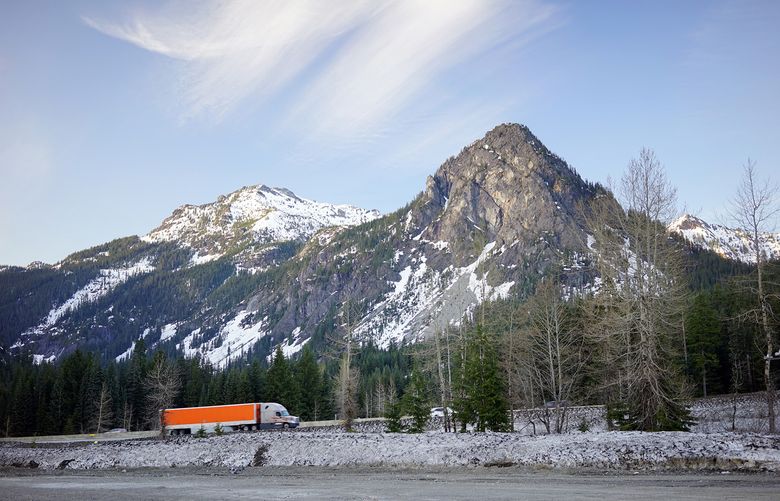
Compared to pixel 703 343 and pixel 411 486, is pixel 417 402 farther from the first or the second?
pixel 703 343

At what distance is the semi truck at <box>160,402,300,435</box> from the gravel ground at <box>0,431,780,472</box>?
16.1 meters

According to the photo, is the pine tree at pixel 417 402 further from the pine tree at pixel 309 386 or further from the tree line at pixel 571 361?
the pine tree at pixel 309 386

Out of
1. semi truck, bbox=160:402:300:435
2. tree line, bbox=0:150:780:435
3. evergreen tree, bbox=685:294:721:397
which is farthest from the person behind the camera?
evergreen tree, bbox=685:294:721:397

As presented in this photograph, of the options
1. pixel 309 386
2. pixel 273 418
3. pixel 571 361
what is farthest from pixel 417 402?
pixel 309 386

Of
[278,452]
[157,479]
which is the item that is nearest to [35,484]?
[157,479]

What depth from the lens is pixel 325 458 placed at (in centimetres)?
2484

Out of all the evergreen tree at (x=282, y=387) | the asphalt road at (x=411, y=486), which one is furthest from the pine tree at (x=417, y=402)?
the evergreen tree at (x=282, y=387)

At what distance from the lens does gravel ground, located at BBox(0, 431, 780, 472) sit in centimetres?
1773

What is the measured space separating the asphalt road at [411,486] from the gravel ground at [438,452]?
3.82ft

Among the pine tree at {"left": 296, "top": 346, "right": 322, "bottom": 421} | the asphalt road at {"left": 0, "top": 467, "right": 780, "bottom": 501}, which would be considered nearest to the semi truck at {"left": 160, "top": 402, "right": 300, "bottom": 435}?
the pine tree at {"left": 296, "top": 346, "right": 322, "bottom": 421}

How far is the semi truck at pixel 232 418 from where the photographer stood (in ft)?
164

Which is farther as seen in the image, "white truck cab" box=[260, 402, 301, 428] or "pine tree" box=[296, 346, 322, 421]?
"pine tree" box=[296, 346, 322, 421]

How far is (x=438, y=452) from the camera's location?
2281 centimetres

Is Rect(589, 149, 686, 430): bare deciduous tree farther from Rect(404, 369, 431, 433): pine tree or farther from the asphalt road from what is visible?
Rect(404, 369, 431, 433): pine tree
